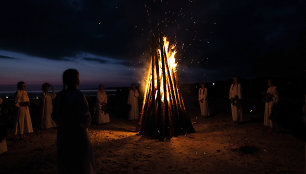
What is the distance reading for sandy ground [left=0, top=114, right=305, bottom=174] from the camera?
14.4ft

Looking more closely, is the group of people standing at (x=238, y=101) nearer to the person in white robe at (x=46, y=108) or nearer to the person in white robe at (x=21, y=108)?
the person in white robe at (x=46, y=108)

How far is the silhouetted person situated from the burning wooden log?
412 cm

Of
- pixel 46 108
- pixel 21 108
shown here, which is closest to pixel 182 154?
pixel 21 108

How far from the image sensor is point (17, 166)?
4645 millimetres

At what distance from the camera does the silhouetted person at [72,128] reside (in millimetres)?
2791

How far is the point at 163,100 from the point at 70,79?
4.54 meters

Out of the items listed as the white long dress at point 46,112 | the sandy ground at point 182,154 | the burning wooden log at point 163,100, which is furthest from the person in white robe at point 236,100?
the white long dress at point 46,112

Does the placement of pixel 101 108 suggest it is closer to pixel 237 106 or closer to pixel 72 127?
pixel 237 106

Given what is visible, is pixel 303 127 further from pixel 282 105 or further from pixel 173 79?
pixel 173 79

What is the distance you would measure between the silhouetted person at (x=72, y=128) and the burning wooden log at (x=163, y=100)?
4.12 metres

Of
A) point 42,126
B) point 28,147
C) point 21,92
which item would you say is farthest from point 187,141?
point 42,126

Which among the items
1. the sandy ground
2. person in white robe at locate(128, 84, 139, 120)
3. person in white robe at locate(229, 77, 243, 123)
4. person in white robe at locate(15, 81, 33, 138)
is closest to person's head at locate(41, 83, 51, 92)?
person in white robe at locate(15, 81, 33, 138)

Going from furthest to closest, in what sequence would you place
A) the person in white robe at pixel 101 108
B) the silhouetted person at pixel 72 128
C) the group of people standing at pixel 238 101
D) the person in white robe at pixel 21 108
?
the person in white robe at pixel 101 108
the group of people standing at pixel 238 101
the person in white robe at pixel 21 108
the silhouetted person at pixel 72 128

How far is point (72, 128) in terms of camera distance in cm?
285
